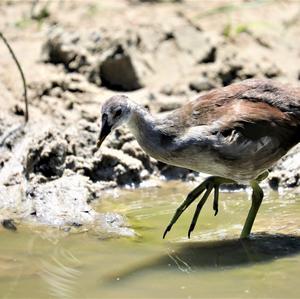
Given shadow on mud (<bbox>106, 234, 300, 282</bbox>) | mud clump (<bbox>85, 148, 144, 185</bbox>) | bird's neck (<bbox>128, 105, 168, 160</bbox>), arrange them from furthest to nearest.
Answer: mud clump (<bbox>85, 148, 144, 185</bbox>), bird's neck (<bbox>128, 105, 168, 160</bbox>), shadow on mud (<bbox>106, 234, 300, 282</bbox>)

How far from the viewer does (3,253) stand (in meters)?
6.09

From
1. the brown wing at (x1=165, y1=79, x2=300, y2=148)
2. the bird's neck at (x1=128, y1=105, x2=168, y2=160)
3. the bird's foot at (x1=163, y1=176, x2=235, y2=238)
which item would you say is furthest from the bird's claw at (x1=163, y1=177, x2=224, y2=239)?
the brown wing at (x1=165, y1=79, x2=300, y2=148)

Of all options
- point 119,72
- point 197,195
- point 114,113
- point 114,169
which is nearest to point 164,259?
point 197,195

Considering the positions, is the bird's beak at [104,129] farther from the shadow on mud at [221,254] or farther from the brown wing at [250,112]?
the shadow on mud at [221,254]

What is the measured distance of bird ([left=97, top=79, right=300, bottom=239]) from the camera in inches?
242

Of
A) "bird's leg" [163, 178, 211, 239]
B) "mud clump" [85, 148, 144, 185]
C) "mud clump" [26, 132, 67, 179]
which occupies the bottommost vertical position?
"mud clump" [85, 148, 144, 185]

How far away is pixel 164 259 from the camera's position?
599cm

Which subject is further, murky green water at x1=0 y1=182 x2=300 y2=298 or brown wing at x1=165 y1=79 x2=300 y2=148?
brown wing at x1=165 y1=79 x2=300 y2=148

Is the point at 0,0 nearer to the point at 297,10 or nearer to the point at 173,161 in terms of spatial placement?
the point at 297,10

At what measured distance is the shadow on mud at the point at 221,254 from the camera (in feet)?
19.1

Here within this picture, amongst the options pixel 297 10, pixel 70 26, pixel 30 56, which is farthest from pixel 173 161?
pixel 297 10

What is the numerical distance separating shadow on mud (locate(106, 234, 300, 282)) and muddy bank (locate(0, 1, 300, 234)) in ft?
2.03

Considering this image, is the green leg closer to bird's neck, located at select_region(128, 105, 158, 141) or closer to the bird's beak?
bird's neck, located at select_region(128, 105, 158, 141)

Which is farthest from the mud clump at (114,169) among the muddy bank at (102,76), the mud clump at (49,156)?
the mud clump at (49,156)
